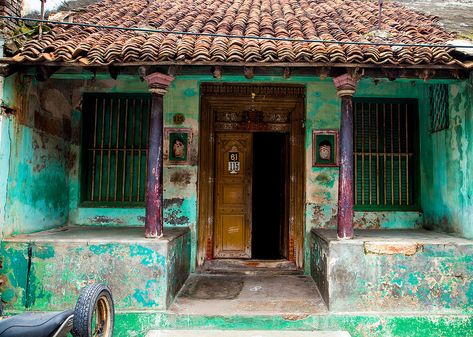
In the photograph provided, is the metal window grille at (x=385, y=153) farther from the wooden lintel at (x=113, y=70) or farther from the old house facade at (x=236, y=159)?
the wooden lintel at (x=113, y=70)

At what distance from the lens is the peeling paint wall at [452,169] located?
18.1ft

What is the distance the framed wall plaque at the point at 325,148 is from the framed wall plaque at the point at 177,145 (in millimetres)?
2219

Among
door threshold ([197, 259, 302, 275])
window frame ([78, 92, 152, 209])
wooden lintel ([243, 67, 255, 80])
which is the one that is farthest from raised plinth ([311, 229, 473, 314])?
window frame ([78, 92, 152, 209])

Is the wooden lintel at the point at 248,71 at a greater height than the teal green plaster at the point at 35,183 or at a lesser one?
greater

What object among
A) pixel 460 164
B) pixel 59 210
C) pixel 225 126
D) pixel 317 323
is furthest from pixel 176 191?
pixel 460 164

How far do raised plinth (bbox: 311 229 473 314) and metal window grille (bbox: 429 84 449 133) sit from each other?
2185 millimetres

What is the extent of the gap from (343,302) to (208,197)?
2969 millimetres

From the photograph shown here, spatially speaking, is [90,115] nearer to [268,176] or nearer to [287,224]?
[287,224]

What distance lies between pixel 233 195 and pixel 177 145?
4.51 ft

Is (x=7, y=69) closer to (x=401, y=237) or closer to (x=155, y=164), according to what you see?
(x=155, y=164)

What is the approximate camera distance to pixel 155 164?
5297 millimetres

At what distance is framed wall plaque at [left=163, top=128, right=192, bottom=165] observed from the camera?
678 centimetres

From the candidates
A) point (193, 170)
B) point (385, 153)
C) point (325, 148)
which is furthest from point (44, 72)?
point (385, 153)

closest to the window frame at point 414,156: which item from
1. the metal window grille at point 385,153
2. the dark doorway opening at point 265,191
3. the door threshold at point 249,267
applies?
the metal window grille at point 385,153
